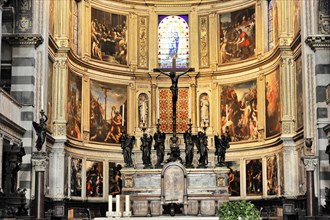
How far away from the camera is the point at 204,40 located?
4456cm

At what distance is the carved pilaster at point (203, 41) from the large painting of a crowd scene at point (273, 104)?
223 inches

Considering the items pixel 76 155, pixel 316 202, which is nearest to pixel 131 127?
pixel 76 155

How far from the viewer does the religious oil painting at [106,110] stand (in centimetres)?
4153

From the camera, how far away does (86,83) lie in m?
41.1

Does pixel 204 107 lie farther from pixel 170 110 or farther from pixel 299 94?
pixel 299 94

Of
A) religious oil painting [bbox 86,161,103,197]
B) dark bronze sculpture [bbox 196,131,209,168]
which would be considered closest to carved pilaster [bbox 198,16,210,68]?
religious oil painting [bbox 86,161,103,197]

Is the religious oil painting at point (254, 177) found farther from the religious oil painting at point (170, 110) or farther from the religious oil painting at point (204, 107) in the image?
the religious oil painting at point (170, 110)

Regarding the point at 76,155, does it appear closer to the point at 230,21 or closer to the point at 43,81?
the point at 43,81

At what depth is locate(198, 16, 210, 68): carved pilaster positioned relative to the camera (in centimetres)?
4428

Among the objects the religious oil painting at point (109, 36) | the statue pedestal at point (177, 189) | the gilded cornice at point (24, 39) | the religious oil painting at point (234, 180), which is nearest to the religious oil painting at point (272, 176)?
the religious oil painting at point (234, 180)

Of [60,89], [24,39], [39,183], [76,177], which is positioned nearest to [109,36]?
A: [60,89]

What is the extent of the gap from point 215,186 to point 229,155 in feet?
37.7

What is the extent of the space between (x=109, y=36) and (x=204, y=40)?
6.39 meters

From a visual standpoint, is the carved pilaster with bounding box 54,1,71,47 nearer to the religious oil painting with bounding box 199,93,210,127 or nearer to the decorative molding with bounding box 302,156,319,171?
the religious oil painting with bounding box 199,93,210,127
